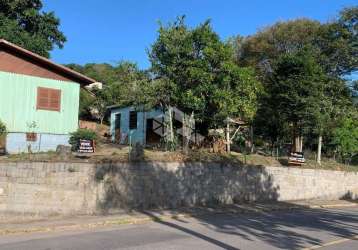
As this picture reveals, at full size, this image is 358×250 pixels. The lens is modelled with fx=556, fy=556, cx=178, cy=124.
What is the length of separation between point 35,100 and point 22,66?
68.0 inches

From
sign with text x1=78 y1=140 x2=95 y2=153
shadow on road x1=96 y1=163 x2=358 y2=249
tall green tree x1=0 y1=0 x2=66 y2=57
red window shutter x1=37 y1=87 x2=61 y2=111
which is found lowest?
shadow on road x1=96 y1=163 x2=358 y2=249

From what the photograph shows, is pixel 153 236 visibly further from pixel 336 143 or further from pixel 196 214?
pixel 336 143

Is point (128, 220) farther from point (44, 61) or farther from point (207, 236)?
point (44, 61)

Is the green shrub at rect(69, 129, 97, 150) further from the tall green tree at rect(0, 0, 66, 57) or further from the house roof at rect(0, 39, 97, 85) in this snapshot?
the tall green tree at rect(0, 0, 66, 57)

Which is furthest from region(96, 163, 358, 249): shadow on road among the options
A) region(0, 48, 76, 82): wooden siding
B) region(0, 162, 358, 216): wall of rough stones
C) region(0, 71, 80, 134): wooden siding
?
region(0, 48, 76, 82): wooden siding

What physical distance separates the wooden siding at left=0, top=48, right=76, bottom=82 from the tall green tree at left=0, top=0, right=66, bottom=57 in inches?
363

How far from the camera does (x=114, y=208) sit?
19625 mm

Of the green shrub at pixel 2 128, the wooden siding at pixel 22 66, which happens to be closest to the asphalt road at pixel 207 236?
the green shrub at pixel 2 128

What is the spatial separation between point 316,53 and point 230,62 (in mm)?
16195

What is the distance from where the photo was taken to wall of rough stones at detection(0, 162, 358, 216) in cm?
1839

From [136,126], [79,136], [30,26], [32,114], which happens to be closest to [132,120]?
[136,126]

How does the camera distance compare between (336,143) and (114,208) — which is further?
(336,143)

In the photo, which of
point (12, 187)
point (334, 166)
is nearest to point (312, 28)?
point (334, 166)

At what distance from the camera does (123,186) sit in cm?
2002
